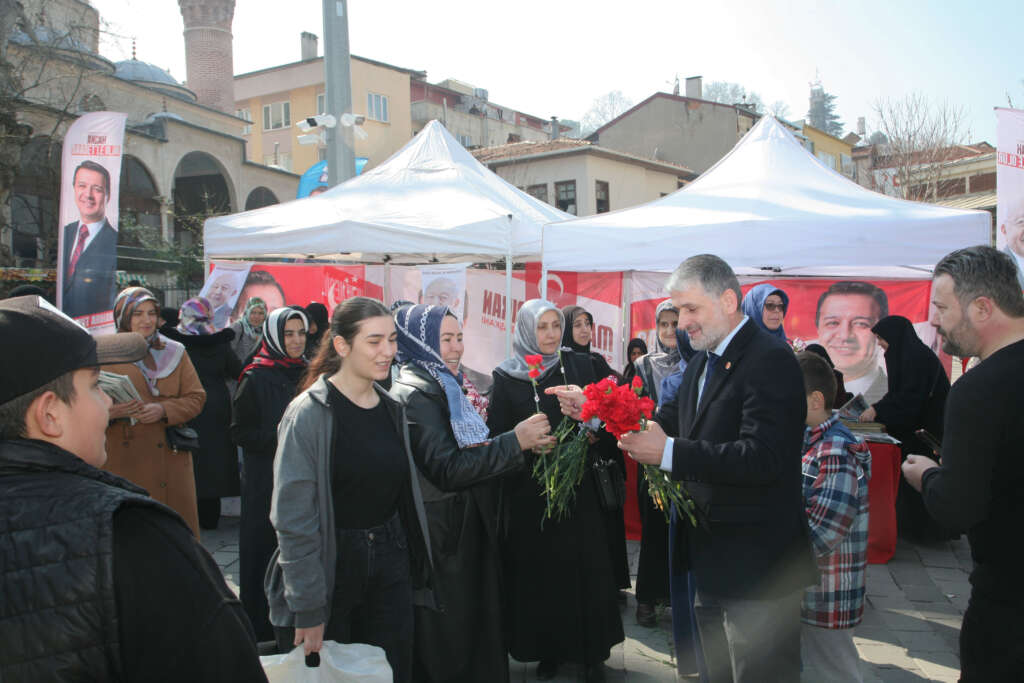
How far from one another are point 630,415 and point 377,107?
142 feet

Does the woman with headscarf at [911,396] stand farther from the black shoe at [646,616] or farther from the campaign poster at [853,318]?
the black shoe at [646,616]

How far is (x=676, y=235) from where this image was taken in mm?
5750

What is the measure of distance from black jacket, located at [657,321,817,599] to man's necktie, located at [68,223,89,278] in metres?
6.07

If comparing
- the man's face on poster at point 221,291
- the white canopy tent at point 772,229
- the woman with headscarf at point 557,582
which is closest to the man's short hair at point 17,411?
→ the woman with headscarf at point 557,582

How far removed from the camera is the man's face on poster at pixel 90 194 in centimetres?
640

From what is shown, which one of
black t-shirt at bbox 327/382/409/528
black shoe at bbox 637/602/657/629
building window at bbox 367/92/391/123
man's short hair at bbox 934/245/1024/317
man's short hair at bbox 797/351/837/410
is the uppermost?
building window at bbox 367/92/391/123

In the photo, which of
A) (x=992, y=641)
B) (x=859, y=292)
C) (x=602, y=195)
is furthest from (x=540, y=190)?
(x=992, y=641)

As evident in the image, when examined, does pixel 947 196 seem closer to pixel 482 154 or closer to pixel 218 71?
pixel 482 154

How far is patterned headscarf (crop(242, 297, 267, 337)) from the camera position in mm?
7613

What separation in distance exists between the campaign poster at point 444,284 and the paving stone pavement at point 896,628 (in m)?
3.65

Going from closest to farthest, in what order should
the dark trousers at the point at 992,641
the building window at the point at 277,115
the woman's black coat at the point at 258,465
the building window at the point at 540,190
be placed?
the dark trousers at the point at 992,641
the woman's black coat at the point at 258,465
the building window at the point at 540,190
the building window at the point at 277,115

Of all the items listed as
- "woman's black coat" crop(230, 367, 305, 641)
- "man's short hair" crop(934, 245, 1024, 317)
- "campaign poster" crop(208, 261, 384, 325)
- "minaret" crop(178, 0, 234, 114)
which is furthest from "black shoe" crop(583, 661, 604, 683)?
"minaret" crop(178, 0, 234, 114)

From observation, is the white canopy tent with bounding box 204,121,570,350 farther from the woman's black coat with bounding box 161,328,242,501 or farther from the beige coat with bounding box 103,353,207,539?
the beige coat with bounding box 103,353,207,539

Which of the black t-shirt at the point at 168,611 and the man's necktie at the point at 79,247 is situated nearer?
the black t-shirt at the point at 168,611
